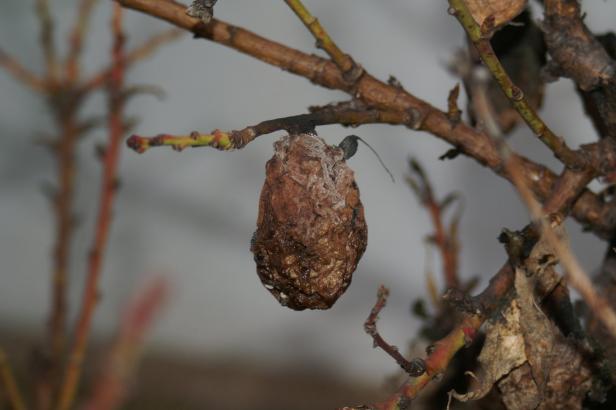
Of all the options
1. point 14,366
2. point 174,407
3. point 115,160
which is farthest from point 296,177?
→ point 14,366

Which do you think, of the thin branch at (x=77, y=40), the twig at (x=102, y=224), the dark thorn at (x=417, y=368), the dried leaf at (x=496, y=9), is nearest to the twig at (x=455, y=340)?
the dark thorn at (x=417, y=368)

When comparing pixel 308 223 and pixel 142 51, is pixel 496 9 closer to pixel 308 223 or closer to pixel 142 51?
pixel 308 223

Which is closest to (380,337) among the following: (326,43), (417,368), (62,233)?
(417,368)

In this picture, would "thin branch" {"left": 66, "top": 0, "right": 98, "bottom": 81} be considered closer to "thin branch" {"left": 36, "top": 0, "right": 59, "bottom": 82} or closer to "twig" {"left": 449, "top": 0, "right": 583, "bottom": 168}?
"thin branch" {"left": 36, "top": 0, "right": 59, "bottom": 82}

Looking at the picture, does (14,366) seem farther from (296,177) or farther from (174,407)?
(296,177)

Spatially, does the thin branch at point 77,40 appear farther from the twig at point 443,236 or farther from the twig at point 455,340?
the twig at point 455,340

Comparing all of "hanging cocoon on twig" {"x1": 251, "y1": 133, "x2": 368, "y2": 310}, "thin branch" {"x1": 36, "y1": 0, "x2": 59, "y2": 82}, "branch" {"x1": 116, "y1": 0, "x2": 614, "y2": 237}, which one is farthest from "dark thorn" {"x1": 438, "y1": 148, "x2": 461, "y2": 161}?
"thin branch" {"x1": 36, "y1": 0, "x2": 59, "y2": 82}

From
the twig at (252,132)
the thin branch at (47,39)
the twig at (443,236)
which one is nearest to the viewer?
the twig at (252,132)
